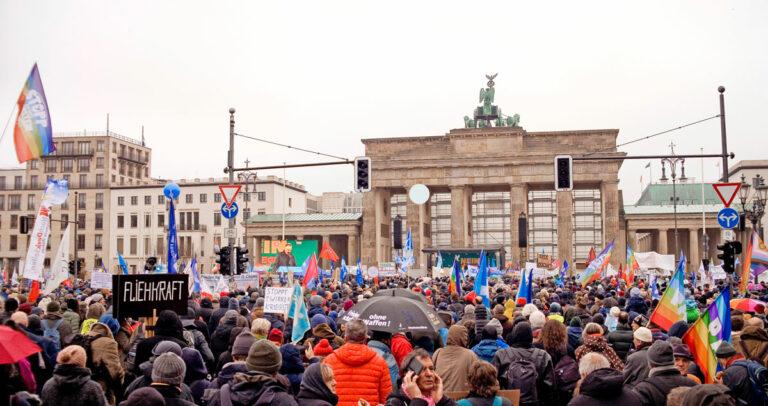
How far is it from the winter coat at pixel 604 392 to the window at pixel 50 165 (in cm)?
10739

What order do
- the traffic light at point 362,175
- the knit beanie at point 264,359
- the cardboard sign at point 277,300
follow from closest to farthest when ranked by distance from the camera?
1. the knit beanie at point 264,359
2. the cardboard sign at point 277,300
3. the traffic light at point 362,175

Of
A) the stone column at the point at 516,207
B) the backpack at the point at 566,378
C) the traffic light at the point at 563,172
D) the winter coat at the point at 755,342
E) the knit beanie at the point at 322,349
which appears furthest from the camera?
the stone column at the point at 516,207

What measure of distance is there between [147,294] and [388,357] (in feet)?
10.8

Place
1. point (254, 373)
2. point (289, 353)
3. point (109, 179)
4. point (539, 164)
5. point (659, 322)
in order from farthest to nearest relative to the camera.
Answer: point (109, 179) < point (539, 164) < point (659, 322) < point (289, 353) < point (254, 373)

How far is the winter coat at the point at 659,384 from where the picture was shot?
24.5ft

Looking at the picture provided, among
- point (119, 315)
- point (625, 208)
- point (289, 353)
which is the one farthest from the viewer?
point (625, 208)

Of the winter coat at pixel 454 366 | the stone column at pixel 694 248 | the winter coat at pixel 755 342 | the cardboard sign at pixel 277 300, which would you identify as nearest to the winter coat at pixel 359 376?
the winter coat at pixel 454 366

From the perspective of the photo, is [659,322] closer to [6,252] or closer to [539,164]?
[539,164]

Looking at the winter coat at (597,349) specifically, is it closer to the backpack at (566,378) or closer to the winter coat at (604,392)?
the backpack at (566,378)

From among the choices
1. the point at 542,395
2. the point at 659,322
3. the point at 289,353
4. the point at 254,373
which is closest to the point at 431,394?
the point at 254,373

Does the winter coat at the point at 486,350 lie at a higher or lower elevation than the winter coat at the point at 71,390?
lower

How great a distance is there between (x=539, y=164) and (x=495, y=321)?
70546 mm

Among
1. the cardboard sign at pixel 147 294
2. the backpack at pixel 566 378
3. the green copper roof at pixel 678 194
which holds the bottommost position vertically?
the backpack at pixel 566 378

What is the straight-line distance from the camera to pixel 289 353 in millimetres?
8609
